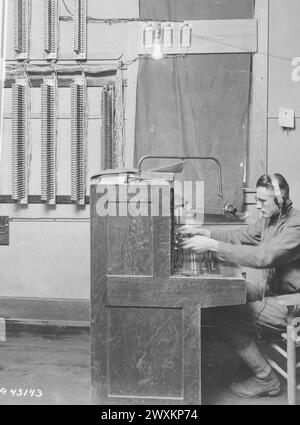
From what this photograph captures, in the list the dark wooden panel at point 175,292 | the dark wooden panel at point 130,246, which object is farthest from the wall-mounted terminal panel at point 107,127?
the dark wooden panel at point 175,292

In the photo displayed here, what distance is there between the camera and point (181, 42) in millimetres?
4246

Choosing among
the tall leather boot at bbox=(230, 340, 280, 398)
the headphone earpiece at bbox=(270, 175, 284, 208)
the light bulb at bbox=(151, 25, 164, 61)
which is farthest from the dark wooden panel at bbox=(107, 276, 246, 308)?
the light bulb at bbox=(151, 25, 164, 61)

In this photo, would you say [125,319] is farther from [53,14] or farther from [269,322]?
[53,14]

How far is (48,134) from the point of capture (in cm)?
449

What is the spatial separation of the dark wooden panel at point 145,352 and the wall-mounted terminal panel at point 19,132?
7.87 feet

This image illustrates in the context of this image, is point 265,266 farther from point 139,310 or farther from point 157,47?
point 157,47

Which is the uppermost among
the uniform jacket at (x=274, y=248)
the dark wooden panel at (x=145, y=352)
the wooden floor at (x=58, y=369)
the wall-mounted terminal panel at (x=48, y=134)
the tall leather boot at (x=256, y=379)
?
the wall-mounted terminal panel at (x=48, y=134)

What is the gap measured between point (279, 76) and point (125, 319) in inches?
110

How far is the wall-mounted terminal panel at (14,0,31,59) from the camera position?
14.5 feet

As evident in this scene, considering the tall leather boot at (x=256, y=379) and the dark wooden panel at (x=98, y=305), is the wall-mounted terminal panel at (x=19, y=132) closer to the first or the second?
the dark wooden panel at (x=98, y=305)

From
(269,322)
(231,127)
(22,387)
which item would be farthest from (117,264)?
(231,127)

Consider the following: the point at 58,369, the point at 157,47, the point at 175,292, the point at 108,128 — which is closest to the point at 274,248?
the point at 175,292

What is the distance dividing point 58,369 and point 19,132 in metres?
2.24

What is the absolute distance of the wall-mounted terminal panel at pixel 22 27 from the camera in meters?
4.42
